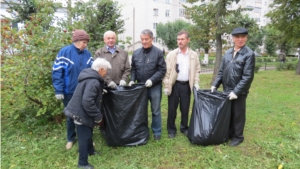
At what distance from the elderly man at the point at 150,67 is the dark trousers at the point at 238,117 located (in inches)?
40.4

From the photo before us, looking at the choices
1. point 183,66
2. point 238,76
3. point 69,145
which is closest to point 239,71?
point 238,76

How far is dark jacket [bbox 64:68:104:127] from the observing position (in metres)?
2.17

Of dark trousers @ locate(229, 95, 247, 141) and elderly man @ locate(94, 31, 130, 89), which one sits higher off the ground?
elderly man @ locate(94, 31, 130, 89)

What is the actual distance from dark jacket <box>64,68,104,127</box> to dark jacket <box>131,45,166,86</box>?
0.84 meters

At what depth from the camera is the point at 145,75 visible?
9.86 feet

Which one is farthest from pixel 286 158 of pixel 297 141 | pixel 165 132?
pixel 165 132

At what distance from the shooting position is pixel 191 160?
2.67m

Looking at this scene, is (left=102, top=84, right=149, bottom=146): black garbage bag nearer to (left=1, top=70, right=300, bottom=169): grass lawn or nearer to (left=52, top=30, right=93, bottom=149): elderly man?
(left=1, top=70, right=300, bottom=169): grass lawn

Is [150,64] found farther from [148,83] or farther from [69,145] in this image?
[69,145]

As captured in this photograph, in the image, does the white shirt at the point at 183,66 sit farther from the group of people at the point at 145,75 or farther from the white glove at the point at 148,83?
the white glove at the point at 148,83

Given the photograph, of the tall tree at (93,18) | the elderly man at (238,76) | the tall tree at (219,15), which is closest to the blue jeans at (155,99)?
the elderly man at (238,76)

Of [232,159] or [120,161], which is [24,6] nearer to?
[120,161]

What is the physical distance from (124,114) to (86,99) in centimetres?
76

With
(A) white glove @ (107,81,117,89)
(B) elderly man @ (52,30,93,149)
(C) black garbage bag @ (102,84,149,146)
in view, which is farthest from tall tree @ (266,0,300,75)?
(B) elderly man @ (52,30,93,149)
